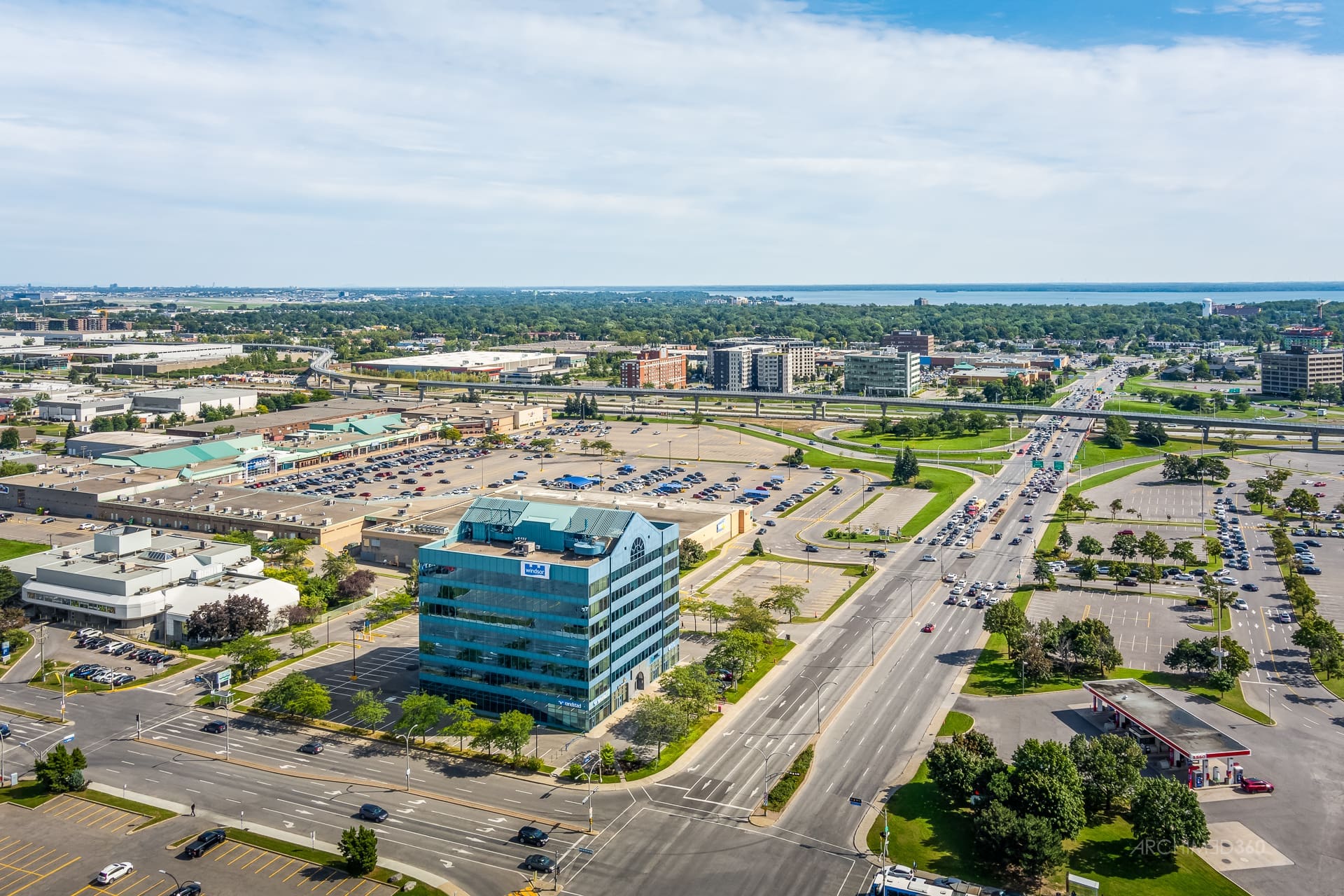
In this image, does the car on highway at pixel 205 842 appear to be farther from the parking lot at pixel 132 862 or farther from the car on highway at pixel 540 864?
the car on highway at pixel 540 864

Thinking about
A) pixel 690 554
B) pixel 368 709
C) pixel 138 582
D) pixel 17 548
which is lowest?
pixel 368 709

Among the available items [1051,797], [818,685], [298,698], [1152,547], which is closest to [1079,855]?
[1051,797]

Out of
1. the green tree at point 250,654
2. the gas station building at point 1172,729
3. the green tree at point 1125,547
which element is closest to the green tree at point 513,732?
the green tree at point 250,654

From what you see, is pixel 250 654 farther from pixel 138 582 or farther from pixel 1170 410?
pixel 1170 410

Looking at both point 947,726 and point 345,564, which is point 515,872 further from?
point 345,564

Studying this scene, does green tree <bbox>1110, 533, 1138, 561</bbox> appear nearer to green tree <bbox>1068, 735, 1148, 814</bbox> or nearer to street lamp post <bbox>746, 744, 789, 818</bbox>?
green tree <bbox>1068, 735, 1148, 814</bbox>

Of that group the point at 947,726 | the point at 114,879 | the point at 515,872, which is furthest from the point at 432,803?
the point at 947,726

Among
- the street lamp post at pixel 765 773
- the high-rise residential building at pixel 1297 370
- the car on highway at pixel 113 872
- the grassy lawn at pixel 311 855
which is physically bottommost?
the grassy lawn at pixel 311 855
